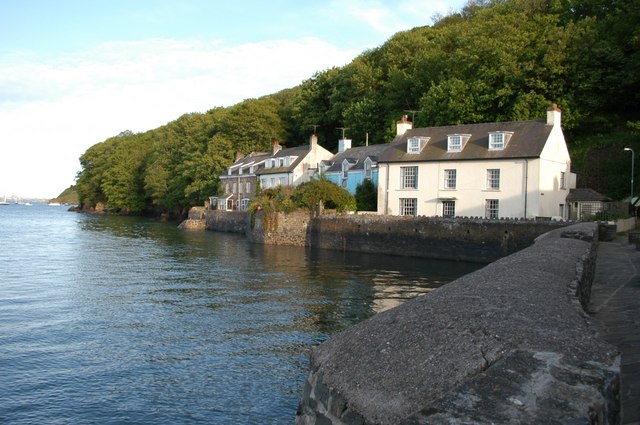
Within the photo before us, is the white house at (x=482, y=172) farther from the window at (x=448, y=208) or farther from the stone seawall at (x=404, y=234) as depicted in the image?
the stone seawall at (x=404, y=234)

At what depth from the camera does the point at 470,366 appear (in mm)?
4953

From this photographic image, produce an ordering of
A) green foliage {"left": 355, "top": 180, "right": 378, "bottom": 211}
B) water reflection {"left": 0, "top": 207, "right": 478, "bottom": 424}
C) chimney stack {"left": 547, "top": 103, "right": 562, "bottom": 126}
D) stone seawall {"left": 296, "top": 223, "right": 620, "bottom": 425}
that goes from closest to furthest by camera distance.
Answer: stone seawall {"left": 296, "top": 223, "right": 620, "bottom": 425} → water reflection {"left": 0, "top": 207, "right": 478, "bottom": 424} → chimney stack {"left": 547, "top": 103, "right": 562, "bottom": 126} → green foliage {"left": 355, "top": 180, "right": 378, "bottom": 211}

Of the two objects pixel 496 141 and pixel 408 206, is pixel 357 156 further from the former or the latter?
pixel 496 141

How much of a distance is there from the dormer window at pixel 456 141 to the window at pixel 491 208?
191 inches

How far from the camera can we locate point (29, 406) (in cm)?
1108

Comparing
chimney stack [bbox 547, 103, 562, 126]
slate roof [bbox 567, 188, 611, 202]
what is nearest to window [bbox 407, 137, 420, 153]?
chimney stack [bbox 547, 103, 562, 126]

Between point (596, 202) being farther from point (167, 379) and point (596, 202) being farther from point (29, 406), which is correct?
point (29, 406)

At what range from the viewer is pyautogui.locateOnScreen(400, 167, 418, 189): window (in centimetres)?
4578

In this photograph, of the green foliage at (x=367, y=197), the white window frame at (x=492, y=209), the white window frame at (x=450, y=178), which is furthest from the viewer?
the green foliage at (x=367, y=197)

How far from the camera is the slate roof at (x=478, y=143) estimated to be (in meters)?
40.7

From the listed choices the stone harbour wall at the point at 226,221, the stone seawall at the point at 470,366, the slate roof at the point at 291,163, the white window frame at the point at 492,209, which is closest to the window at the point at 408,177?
the white window frame at the point at 492,209

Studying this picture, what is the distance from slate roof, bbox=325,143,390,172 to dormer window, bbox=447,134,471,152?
10552mm

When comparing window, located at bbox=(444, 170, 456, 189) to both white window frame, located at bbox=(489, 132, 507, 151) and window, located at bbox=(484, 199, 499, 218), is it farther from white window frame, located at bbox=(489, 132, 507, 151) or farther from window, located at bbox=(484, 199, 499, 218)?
white window frame, located at bbox=(489, 132, 507, 151)

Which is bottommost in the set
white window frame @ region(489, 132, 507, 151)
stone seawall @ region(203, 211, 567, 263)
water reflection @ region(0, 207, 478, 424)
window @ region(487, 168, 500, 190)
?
water reflection @ region(0, 207, 478, 424)
